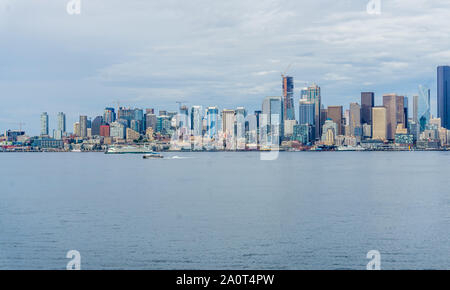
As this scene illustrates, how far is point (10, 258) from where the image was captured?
26.9 metres

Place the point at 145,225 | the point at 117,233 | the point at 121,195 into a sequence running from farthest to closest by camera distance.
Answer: the point at 121,195 < the point at 145,225 < the point at 117,233

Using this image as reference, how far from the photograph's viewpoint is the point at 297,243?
30156 mm

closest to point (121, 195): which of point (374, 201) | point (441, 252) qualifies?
point (374, 201)

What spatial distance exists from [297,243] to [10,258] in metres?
15.4

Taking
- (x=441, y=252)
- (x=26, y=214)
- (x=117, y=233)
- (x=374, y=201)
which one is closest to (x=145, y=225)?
(x=117, y=233)

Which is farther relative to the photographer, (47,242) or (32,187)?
(32,187)

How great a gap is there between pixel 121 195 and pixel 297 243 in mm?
31594
